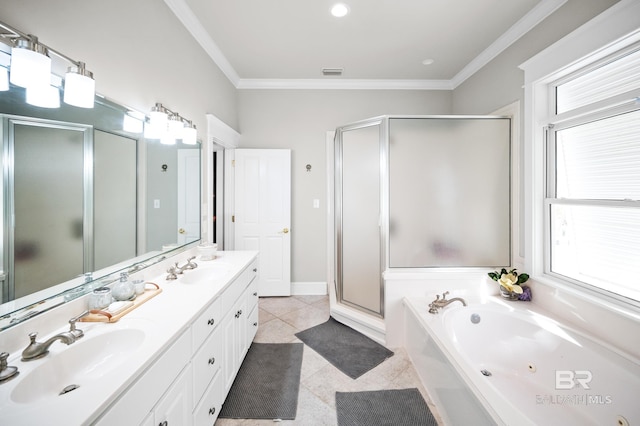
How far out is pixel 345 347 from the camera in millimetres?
2188

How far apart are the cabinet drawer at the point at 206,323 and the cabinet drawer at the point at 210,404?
0.30 meters

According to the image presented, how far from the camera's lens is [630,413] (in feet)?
3.90

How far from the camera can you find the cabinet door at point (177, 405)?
91 centimetres

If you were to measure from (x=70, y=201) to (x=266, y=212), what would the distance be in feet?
7.12

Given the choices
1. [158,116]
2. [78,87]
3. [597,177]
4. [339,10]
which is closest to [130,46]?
[158,116]

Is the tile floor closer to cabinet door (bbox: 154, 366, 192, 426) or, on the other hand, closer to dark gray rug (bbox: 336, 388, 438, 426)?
dark gray rug (bbox: 336, 388, 438, 426)

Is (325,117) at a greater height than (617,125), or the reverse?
(325,117)

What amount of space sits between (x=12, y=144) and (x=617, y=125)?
Result: 2.96 metres

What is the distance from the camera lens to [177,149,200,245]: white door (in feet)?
6.54

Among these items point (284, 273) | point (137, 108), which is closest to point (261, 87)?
point (137, 108)

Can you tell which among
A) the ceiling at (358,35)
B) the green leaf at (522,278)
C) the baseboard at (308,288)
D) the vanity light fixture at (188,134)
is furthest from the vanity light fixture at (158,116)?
the green leaf at (522,278)

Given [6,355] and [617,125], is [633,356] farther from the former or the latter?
[6,355]

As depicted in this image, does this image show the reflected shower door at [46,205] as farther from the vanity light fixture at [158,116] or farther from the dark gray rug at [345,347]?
the dark gray rug at [345,347]

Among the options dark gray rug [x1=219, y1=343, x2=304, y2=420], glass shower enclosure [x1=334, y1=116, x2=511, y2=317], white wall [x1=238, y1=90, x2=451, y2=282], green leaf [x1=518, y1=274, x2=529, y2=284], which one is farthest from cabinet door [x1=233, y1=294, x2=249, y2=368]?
green leaf [x1=518, y1=274, x2=529, y2=284]
